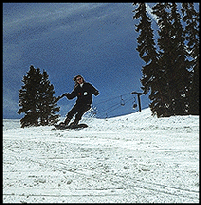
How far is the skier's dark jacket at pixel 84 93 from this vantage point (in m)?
13.0

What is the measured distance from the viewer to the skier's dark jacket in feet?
42.6

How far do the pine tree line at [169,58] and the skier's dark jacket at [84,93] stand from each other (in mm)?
13932

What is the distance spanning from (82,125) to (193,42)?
17.9m

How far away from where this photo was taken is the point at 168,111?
2573cm

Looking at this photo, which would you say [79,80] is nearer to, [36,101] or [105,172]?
[105,172]

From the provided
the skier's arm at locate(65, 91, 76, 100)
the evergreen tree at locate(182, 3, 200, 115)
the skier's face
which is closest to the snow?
the skier's arm at locate(65, 91, 76, 100)

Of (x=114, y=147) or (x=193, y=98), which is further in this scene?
(x=193, y=98)

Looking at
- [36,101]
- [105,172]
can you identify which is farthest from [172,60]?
[105,172]

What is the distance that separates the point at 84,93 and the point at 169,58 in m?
18.2

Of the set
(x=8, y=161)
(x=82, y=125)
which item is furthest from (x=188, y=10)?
(x=8, y=161)

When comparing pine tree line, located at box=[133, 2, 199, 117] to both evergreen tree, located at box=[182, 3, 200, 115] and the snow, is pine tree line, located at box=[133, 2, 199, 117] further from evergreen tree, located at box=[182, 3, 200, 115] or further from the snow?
the snow

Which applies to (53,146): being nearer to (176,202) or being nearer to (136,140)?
(136,140)

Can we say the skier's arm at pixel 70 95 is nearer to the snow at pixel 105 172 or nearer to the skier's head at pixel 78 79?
the skier's head at pixel 78 79

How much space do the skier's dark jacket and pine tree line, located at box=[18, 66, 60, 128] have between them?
1924 centimetres
